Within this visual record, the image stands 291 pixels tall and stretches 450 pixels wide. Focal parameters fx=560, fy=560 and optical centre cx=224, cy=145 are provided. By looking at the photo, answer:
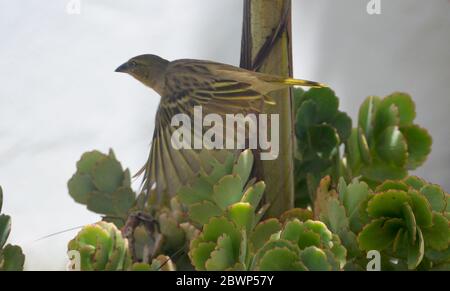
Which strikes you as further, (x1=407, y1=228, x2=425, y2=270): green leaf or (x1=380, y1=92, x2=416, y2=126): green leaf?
(x1=380, y1=92, x2=416, y2=126): green leaf

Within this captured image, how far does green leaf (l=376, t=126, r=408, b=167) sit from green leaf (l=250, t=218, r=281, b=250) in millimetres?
163

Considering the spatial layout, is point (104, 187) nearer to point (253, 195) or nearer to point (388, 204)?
point (253, 195)

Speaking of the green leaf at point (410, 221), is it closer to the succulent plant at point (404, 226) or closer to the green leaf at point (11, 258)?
the succulent plant at point (404, 226)

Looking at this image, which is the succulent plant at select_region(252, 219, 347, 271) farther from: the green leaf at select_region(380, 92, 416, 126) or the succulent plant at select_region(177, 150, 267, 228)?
the green leaf at select_region(380, 92, 416, 126)

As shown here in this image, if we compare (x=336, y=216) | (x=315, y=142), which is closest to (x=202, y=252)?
(x=336, y=216)

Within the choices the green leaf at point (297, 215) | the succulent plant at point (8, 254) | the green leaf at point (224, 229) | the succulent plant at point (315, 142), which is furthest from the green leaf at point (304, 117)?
the succulent plant at point (8, 254)

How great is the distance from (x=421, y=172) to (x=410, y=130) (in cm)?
21

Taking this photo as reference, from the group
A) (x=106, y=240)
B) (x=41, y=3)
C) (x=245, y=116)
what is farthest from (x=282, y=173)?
(x=41, y=3)

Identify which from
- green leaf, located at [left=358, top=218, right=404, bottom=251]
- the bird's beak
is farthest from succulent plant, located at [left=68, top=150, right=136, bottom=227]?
green leaf, located at [left=358, top=218, right=404, bottom=251]

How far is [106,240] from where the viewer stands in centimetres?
45

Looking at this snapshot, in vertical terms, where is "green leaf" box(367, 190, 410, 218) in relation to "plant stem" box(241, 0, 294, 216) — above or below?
below

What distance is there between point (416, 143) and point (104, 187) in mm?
324

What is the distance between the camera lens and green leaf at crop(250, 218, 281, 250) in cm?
49

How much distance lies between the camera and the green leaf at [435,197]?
0.49 metres
